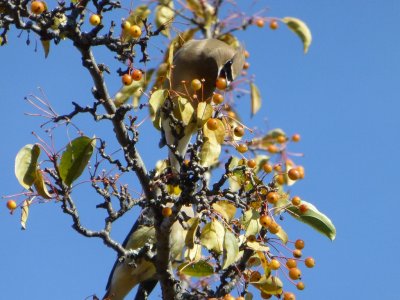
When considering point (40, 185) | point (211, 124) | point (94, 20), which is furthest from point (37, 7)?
point (211, 124)

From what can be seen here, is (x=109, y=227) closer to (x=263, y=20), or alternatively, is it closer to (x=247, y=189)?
(x=247, y=189)

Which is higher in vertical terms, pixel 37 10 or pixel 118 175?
pixel 37 10

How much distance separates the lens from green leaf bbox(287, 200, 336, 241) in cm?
411

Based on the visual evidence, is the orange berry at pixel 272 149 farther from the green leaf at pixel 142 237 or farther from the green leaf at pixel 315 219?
the green leaf at pixel 142 237

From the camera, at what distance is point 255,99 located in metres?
5.23

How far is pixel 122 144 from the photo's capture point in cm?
396

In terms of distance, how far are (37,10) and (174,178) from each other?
100 centimetres

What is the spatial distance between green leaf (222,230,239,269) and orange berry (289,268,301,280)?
436 mm

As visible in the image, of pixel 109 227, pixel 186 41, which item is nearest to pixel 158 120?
pixel 109 227

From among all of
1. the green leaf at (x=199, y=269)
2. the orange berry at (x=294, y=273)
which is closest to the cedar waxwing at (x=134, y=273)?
the green leaf at (x=199, y=269)

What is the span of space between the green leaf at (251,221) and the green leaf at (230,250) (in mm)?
77

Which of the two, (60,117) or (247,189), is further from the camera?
(247,189)

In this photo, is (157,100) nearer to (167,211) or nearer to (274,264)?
(167,211)

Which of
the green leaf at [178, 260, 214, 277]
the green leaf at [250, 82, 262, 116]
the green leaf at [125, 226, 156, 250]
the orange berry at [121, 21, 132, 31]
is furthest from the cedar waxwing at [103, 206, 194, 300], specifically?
the orange berry at [121, 21, 132, 31]
